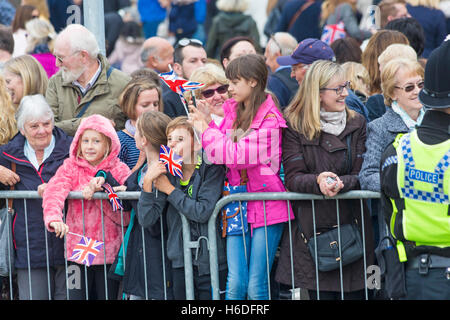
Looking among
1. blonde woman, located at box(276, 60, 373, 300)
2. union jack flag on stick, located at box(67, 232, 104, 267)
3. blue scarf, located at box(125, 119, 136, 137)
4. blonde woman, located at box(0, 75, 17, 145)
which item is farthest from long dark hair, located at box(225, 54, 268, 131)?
blonde woman, located at box(0, 75, 17, 145)

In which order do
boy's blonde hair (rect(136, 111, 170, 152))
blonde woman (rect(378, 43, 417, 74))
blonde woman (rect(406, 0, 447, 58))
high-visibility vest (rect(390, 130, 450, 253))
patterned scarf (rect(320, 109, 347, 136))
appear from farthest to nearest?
1. blonde woman (rect(406, 0, 447, 58))
2. blonde woman (rect(378, 43, 417, 74))
3. boy's blonde hair (rect(136, 111, 170, 152))
4. patterned scarf (rect(320, 109, 347, 136))
5. high-visibility vest (rect(390, 130, 450, 253))

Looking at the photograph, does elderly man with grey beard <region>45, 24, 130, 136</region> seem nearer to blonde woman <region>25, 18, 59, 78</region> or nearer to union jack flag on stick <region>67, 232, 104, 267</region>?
union jack flag on stick <region>67, 232, 104, 267</region>

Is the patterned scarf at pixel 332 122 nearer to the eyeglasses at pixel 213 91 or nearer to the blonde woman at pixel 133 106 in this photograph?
the eyeglasses at pixel 213 91

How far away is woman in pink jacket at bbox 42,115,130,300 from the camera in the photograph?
6.12 metres

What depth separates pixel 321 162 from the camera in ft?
18.7

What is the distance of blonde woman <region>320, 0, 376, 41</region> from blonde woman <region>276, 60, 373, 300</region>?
427 cm

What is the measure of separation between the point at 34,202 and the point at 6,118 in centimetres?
83

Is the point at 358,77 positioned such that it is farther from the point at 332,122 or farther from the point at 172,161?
the point at 172,161

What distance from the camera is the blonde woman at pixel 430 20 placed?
953cm

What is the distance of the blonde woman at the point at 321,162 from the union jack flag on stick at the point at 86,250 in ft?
4.48

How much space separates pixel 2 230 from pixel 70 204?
0.59 meters

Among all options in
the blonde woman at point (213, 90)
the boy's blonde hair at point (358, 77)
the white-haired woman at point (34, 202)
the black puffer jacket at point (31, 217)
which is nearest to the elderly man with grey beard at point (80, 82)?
the white-haired woman at point (34, 202)

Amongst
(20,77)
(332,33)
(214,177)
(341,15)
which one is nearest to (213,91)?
(214,177)
